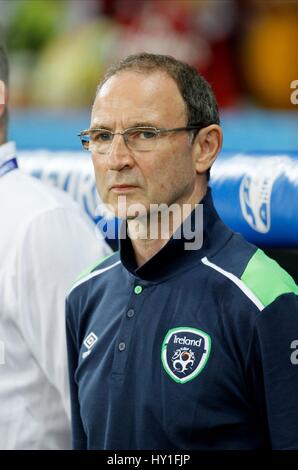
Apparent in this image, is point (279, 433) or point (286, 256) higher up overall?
point (286, 256)

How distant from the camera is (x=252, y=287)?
1954 mm

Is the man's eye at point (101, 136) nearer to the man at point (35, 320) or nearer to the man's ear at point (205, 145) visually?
the man's ear at point (205, 145)

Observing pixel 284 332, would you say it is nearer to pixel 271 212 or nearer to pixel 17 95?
pixel 271 212

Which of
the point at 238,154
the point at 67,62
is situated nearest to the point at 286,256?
the point at 238,154

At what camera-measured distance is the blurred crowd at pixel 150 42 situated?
5422mm

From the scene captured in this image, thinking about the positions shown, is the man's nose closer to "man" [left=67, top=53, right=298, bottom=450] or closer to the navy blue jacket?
"man" [left=67, top=53, right=298, bottom=450]

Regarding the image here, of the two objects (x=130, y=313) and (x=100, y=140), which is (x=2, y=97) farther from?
(x=130, y=313)

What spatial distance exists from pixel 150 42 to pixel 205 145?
11.9ft

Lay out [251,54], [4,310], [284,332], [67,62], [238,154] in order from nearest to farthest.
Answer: [284,332], [4,310], [238,154], [251,54], [67,62]

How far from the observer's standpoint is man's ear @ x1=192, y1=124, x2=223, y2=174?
2.10 meters

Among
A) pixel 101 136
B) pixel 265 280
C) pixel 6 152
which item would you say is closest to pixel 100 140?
pixel 101 136

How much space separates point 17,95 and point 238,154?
12.0 ft

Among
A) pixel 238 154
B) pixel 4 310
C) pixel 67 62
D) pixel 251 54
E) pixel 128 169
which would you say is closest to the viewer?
pixel 128 169

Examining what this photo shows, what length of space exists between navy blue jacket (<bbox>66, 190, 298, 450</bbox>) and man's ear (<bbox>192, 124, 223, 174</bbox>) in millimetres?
60
